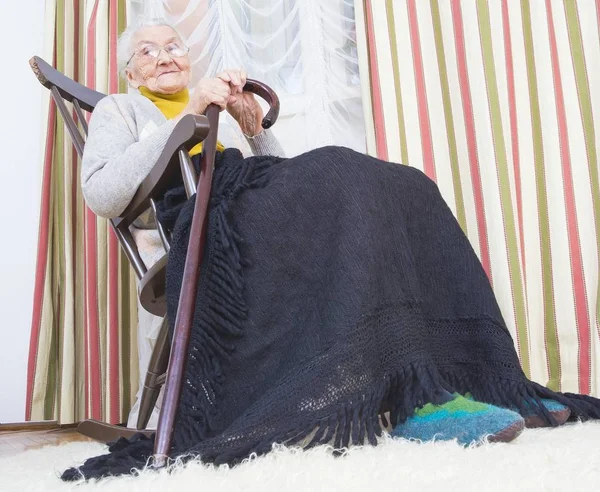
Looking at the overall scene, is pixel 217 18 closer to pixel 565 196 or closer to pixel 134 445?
pixel 565 196

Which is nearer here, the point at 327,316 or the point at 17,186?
the point at 327,316

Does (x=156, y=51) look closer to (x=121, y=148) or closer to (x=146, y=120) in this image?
(x=146, y=120)

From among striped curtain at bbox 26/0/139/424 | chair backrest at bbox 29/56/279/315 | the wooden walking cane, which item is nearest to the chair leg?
chair backrest at bbox 29/56/279/315

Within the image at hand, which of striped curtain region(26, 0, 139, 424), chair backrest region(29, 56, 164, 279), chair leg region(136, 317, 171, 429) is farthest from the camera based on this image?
striped curtain region(26, 0, 139, 424)

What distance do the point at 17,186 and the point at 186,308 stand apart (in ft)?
5.60

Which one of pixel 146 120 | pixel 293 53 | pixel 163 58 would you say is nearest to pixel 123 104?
pixel 146 120

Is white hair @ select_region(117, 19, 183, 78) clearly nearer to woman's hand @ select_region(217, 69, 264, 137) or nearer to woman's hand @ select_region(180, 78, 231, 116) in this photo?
woman's hand @ select_region(217, 69, 264, 137)

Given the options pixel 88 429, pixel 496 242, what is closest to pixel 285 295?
pixel 88 429

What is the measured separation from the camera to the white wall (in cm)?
225

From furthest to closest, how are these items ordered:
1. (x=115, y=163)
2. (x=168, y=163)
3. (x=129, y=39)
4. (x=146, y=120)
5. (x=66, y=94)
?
(x=129, y=39) < (x=66, y=94) < (x=146, y=120) < (x=115, y=163) < (x=168, y=163)

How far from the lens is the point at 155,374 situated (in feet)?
4.72

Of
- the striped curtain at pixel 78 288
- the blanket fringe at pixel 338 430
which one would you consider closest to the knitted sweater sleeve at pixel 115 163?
the blanket fringe at pixel 338 430

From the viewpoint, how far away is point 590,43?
1.85 meters

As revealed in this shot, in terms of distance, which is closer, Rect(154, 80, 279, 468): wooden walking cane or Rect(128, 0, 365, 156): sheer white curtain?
Rect(154, 80, 279, 468): wooden walking cane
